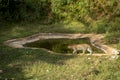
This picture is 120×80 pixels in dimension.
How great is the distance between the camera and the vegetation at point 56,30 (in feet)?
29.1

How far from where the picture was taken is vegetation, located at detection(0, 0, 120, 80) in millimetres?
8859

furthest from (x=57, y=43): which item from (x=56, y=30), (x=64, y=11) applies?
(x=64, y=11)

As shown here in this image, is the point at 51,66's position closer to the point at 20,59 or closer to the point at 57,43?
the point at 20,59

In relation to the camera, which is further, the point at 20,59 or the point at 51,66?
the point at 20,59

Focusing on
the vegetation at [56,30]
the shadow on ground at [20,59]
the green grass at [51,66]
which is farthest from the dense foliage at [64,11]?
the shadow on ground at [20,59]

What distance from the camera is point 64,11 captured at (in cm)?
1476

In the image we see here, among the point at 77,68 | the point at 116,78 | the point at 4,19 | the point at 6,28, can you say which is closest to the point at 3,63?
the point at 77,68

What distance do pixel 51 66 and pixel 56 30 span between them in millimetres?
4382

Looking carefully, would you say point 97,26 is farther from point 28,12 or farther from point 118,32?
point 28,12

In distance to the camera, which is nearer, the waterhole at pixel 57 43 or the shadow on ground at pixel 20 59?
the shadow on ground at pixel 20 59

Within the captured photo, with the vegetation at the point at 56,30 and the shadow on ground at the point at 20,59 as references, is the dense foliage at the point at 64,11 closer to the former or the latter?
the vegetation at the point at 56,30

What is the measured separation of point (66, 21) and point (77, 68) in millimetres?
5483

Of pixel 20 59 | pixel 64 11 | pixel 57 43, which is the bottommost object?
pixel 57 43

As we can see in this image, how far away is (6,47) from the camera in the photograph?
1117cm
